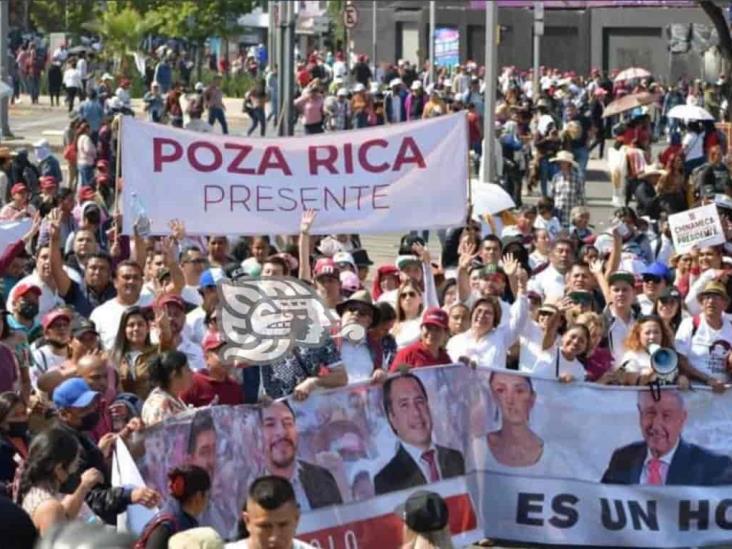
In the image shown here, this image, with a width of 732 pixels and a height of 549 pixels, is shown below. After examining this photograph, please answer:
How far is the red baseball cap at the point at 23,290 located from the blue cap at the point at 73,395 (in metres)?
3.08

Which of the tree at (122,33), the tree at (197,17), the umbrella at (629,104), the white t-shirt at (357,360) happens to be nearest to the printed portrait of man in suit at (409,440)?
the white t-shirt at (357,360)

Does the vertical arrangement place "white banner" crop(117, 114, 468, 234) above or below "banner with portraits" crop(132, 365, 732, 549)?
above

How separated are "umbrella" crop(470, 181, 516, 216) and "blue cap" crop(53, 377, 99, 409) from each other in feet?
27.0

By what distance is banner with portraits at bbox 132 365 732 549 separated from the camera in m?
10.5

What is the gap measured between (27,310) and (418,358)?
2.25 meters

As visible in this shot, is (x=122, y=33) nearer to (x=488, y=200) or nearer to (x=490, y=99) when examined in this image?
(x=490, y=99)

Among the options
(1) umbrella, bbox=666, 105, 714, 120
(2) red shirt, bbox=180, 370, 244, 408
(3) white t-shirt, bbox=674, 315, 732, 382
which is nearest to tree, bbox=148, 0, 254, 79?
(1) umbrella, bbox=666, 105, 714, 120

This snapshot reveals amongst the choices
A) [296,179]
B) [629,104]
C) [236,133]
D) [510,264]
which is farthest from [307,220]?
[236,133]

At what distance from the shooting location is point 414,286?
1273 cm

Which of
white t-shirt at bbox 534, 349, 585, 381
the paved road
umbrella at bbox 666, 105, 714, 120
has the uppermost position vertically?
umbrella at bbox 666, 105, 714, 120

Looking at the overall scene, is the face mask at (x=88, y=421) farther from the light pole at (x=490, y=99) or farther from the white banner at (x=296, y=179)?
the light pole at (x=490, y=99)

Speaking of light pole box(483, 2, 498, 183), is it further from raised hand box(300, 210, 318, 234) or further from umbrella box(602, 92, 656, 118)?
raised hand box(300, 210, 318, 234)

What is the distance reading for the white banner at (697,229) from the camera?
51.1 ft

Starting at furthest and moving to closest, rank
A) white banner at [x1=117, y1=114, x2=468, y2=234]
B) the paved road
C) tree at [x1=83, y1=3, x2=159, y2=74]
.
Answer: tree at [x1=83, y1=3, x2=159, y2=74] → the paved road → white banner at [x1=117, y1=114, x2=468, y2=234]
